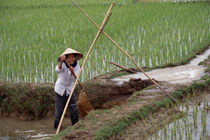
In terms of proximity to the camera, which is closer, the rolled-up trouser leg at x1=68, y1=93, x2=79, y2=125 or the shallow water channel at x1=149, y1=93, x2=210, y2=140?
the shallow water channel at x1=149, y1=93, x2=210, y2=140

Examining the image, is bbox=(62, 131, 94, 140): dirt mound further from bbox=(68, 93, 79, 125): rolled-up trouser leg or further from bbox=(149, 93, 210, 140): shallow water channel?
bbox=(68, 93, 79, 125): rolled-up trouser leg

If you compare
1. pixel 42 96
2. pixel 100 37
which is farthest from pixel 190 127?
pixel 100 37

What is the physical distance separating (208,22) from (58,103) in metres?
6.53

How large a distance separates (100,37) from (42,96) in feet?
12.2

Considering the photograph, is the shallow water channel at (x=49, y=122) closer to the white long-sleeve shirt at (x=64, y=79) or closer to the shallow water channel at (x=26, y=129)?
the shallow water channel at (x=26, y=129)

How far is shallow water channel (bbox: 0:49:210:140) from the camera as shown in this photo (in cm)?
446

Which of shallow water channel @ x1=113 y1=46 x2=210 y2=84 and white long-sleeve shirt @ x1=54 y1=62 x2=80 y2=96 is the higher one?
white long-sleeve shirt @ x1=54 y1=62 x2=80 y2=96

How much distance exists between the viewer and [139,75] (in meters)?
6.00

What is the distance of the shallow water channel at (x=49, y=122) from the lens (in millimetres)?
4465

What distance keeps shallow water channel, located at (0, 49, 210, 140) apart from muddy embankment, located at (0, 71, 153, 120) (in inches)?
5.5

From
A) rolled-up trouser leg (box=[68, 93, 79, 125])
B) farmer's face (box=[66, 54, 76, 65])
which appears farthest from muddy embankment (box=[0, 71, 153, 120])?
farmer's face (box=[66, 54, 76, 65])

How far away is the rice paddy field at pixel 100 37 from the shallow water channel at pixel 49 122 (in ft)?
2.56

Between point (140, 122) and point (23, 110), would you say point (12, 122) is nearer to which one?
point (23, 110)

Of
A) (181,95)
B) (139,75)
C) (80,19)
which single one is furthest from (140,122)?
(80,19)
